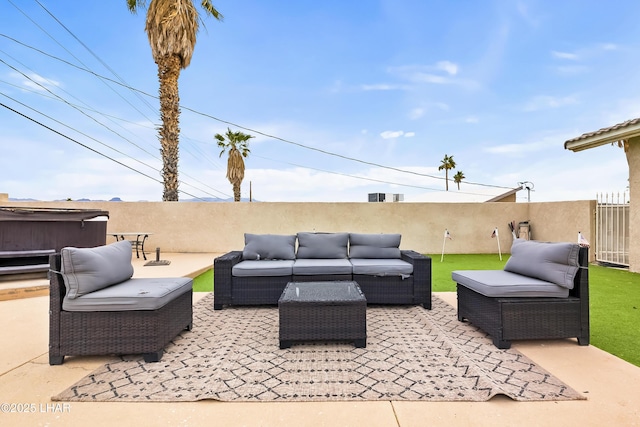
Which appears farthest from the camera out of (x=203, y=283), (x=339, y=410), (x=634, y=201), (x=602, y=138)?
(x=634, y=201)

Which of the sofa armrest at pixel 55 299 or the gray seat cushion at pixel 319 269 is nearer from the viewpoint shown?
the sofa armrest at pixel 55 299

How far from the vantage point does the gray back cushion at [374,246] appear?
4570 millimetres

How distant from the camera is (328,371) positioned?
2.32 metres

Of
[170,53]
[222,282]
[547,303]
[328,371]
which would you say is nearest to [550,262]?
[547,303]

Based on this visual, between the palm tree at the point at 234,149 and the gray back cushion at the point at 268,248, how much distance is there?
1422 centimetres

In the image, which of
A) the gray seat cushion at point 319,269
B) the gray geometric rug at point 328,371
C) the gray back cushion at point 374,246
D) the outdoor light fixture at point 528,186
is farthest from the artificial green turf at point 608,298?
the outdoor light fixture at point 528,186

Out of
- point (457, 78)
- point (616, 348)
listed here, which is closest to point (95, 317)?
point (616, 348)

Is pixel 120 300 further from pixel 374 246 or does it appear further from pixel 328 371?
pixel 374 246

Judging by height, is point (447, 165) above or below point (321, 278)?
above

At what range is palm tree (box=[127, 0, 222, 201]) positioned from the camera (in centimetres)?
884

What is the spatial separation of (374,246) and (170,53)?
7.92 meters

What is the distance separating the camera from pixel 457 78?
40.6 ft

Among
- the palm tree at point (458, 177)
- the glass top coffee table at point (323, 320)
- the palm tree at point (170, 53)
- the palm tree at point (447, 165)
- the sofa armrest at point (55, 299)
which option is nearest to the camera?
the sofa armrest at point (55, 299)

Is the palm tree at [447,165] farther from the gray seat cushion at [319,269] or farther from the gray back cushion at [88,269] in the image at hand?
the gray back cushion at [88,269]
